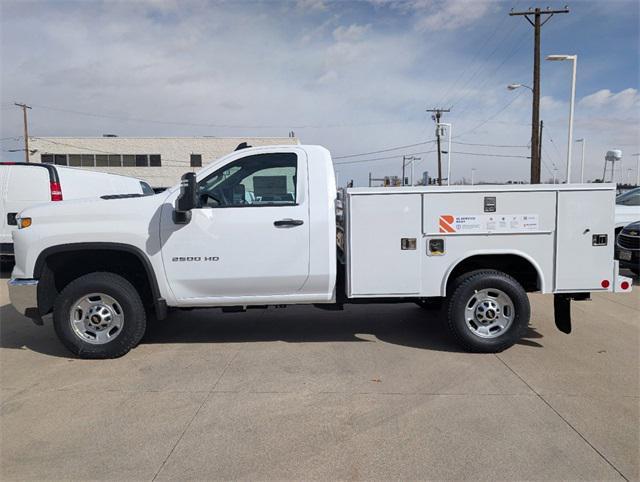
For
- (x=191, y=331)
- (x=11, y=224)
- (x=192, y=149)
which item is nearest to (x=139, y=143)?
(x=192, y=149)

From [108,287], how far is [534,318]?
523 centimetres

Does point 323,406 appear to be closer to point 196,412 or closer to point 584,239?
point 196,412

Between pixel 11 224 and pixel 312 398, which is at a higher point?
pixel 11 224

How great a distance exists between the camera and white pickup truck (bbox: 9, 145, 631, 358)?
14.9 feet

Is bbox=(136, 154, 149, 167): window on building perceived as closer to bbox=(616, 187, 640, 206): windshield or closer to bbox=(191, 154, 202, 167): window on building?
bbox=(191, 154, 202, 167): window on building

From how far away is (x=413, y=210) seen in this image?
4.57m

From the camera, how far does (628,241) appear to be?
885 centimetres

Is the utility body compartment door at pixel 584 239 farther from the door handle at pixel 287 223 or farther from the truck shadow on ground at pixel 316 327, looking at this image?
the door handle at pixel 287 223

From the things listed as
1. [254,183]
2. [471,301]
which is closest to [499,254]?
[471,301]

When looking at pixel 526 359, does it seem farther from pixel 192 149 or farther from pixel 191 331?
pixel 192 149

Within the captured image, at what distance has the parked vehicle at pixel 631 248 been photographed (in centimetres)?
864

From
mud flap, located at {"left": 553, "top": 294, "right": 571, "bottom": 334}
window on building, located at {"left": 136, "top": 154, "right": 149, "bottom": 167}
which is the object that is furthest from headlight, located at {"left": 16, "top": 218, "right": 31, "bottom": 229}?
window on building, located at {"left": 136, "top": 154, "right": 149, "bottom": 167}

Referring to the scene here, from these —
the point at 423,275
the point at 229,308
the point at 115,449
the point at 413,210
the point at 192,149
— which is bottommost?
the point at 115,449

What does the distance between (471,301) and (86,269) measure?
4069 millimetres
